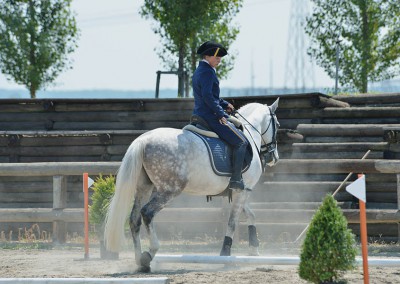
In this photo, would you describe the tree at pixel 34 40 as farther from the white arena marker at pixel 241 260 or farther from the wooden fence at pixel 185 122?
the white arena marker at pixel 241 260

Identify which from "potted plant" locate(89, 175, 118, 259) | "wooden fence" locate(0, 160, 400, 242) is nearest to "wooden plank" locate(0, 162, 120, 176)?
"wooden fence" locate(0, 160, 400, 242)

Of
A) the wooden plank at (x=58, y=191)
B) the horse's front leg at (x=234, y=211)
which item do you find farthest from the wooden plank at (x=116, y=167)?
the horse's front leg at (x=234, y=211)

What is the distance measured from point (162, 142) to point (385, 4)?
81.6 ft

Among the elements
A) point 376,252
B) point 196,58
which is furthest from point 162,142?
point 196,58

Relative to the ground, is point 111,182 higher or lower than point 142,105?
lower

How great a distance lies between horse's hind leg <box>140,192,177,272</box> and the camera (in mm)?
10797

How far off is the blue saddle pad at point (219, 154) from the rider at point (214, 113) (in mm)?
67

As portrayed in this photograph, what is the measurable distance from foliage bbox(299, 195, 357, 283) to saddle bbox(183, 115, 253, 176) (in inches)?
98.9

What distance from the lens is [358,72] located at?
33281 millimetres

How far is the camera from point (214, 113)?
11352 millimetres

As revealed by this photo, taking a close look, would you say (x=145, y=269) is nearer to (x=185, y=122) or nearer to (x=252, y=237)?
(x=252, y=237)

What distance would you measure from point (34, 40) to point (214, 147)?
2528cm

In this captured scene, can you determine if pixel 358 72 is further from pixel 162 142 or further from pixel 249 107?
pixel 162 142

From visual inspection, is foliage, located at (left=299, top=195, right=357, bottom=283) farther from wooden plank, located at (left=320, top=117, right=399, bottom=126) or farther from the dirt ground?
wooden plank, located at (left=320, top=117, right=399, bottom=126)
